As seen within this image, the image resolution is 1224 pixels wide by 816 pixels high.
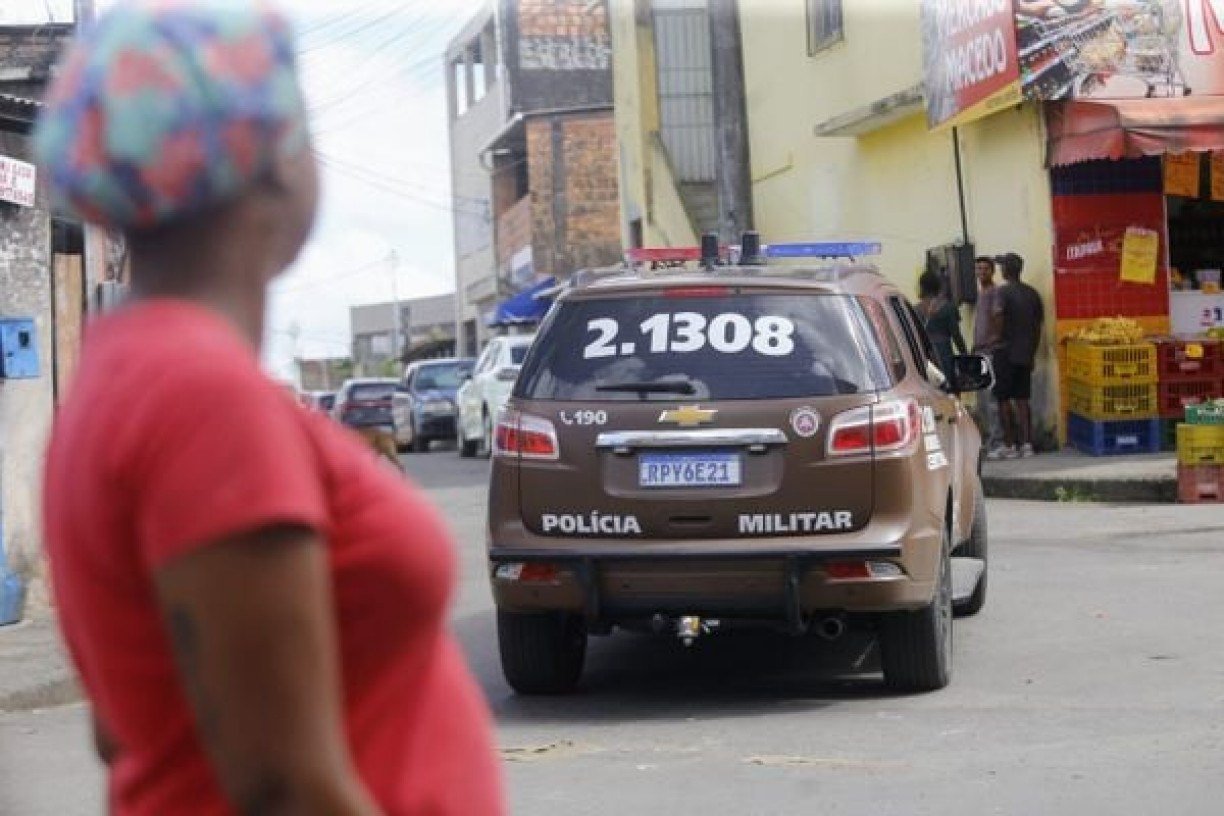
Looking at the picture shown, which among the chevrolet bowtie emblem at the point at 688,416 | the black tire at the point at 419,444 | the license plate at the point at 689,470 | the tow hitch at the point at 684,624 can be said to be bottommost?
the tow hitch at the point at 684,624

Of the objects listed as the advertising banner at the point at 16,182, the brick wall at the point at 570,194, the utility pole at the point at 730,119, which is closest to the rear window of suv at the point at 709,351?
the advertising banner at the point at 16,182

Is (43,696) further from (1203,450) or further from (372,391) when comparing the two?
(372,391)

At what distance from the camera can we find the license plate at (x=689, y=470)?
8.23 meters

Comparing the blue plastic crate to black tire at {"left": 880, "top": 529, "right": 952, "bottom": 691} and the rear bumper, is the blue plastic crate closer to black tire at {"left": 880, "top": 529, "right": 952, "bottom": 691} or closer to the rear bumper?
black tire at {"left": 880, "top": 529, "right": 952, "bottom": 691}

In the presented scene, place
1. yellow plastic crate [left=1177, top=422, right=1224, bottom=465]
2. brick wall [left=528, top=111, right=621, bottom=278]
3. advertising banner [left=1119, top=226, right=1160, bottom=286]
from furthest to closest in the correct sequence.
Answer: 1. brick wall [left=528, top=111, right=621, bottom=278]
2. advertising banner [left=1119, top=226, right=1160, bottom=286]
3. yellow plastic crate [left=1177, top=422, right=1224, bottom=465]

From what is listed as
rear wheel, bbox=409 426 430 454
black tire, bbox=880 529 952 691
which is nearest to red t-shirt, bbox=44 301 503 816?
black tire, bbox=880 529 952 691

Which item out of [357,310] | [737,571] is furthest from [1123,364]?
[357,310]

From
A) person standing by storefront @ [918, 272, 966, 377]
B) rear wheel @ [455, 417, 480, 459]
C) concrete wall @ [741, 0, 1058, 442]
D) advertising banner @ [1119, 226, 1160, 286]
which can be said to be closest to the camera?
advertising banner @ [1119, 226, 1160, 286]

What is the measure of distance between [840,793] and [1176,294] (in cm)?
1378

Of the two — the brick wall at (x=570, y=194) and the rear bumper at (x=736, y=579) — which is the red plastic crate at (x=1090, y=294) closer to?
the rear bumper at (x=736, y=579)

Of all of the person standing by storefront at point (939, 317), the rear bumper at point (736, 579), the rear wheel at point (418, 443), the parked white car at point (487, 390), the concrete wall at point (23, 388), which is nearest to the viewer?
the rear bumper at point (736, 579)

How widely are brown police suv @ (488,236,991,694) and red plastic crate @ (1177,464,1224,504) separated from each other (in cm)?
782

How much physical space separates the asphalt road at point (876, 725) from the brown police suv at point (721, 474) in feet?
1.36

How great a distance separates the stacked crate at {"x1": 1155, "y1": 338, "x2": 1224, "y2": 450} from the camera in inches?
720
